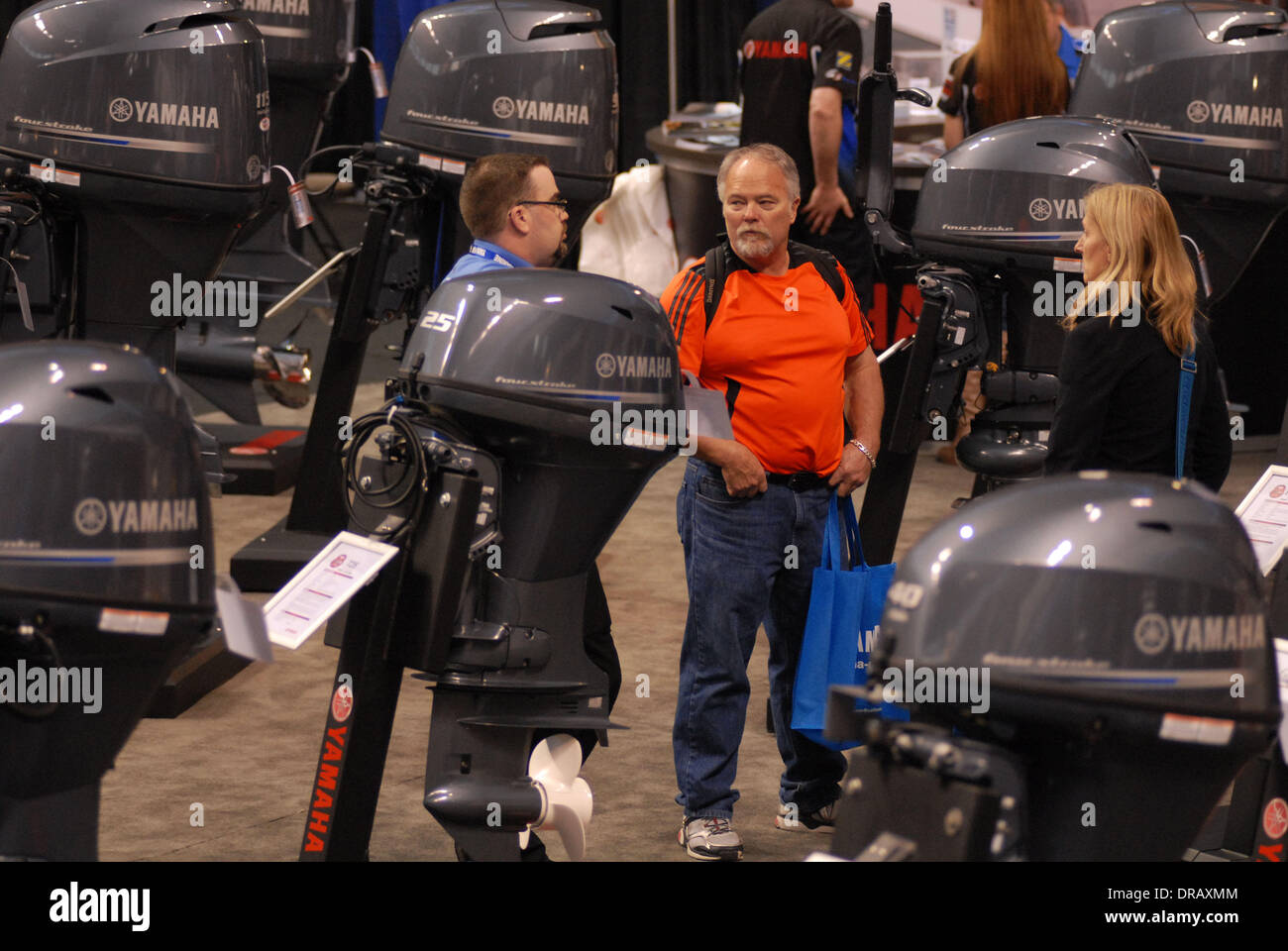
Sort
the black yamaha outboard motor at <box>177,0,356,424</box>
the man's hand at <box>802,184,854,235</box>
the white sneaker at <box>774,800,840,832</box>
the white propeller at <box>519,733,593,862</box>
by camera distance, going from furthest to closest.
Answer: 1. the man's hand at <box>802,184,854,235</box>
2. the black yamaha outboard motor at <box>177,0,356,424</box>
3. the white sneaker at <box>774,800,840,832</box>
4. the white propeller at <box>519,733,593,862</box>

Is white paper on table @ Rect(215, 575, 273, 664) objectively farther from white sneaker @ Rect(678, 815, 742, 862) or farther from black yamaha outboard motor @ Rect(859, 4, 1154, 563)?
black yamaha outboard motor @ Rect(859, 4, 1154, 563)

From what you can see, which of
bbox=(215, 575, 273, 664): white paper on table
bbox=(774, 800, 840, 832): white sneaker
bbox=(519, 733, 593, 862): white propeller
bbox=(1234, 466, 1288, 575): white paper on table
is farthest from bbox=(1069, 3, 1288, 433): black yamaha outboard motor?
bbox=(215, 575, 273, 664): white paper on table

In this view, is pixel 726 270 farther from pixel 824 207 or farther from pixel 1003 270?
pixel 824 207

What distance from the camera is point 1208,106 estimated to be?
3.87m

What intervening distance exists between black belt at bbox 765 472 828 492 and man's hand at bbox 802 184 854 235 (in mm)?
2819

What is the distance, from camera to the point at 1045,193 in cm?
358

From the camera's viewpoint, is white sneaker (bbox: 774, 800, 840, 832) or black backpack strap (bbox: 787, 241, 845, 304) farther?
white sneaker (bbox: 774, 800, 840, 832)

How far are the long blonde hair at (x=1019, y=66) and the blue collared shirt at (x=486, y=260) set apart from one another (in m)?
2.74

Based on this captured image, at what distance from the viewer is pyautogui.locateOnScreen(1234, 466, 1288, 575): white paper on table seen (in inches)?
109

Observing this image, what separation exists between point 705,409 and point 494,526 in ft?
1.76

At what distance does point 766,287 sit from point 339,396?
1799 millimetres

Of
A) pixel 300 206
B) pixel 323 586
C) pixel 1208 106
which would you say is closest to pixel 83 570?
pixel 323 586
